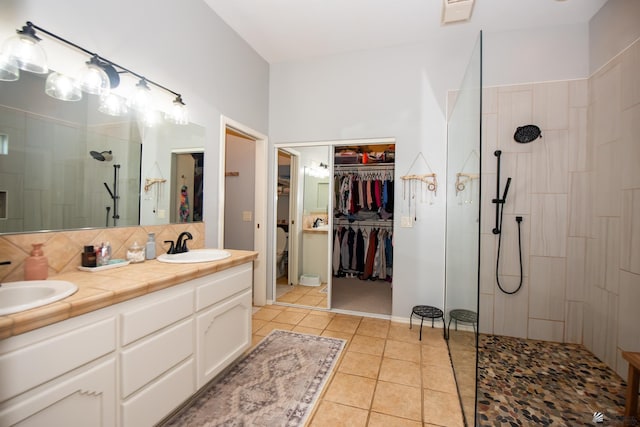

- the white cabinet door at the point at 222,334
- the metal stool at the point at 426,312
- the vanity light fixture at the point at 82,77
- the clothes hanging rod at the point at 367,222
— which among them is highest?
the vanity light fixture at the point at 82,77

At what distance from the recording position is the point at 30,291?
121 cm

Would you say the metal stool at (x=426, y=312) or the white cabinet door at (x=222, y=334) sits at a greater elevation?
the white cabinet door at (x=222, y=334)

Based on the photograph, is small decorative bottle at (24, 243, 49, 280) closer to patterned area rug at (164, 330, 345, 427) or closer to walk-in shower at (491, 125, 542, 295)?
patterned area rug at (164, 330, 345, 427)

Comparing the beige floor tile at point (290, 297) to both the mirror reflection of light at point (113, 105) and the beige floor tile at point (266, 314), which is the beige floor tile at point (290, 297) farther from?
the mirror reflection of light at point (113, 105)

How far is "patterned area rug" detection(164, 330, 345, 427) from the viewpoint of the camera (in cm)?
162

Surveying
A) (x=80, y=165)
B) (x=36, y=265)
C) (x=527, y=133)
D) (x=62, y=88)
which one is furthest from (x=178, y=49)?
(x=527, y=133)

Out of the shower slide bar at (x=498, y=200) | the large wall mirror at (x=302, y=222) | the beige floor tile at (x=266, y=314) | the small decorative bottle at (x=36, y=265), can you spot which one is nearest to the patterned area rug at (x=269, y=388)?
the beige floor tile at (x=266, y=314)

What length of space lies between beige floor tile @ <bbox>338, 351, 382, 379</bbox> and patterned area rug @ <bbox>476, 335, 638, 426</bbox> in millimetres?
716

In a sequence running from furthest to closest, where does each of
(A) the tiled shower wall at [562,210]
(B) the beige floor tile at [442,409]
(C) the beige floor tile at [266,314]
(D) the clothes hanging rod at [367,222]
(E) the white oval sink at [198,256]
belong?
(D) the clothes hanging rod at [367,222]
(C) the beige floor tile at [266,314]
(A) the tiled shower wall at [562,210]
(E) the white oval sink at [198,256]
(B) the beige floor tile at [442,409]

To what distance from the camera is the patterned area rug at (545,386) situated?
174cm

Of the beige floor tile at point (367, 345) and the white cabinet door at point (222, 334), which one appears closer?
the white cabinet door at point (222, 334)

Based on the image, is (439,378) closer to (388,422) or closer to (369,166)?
(388,422)

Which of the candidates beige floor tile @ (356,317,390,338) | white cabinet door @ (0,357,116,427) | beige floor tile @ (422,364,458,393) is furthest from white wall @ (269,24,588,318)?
white cabinet door @ (0,357,116,427)

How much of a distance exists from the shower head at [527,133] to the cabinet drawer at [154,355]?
3.14 m
